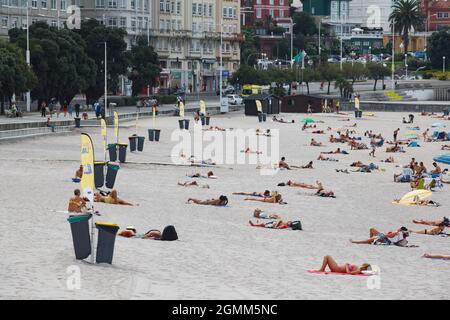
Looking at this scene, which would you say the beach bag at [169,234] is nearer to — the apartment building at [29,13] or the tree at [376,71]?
the apartment building at [29,13]

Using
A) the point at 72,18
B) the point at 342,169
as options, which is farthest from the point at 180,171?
the point at 72,18

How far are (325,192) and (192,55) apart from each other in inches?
3910

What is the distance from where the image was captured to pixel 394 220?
3322cm

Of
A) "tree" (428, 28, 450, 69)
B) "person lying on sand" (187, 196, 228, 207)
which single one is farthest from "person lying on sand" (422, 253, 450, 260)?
"tree" (428, 28, 450, 69)

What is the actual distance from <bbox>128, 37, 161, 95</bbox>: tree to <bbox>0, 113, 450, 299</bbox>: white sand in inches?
2355

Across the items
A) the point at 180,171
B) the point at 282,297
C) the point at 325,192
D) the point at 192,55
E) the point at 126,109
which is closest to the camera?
the point at 282,297

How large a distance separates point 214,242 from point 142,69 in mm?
79803

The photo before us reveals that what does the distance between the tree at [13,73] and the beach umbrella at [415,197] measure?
39.1m

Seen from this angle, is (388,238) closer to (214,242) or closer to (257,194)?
(214,242)

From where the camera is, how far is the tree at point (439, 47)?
16450 cm

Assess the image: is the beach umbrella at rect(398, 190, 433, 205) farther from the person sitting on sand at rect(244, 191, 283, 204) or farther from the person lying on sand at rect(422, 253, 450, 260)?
the person lying on sand at rect(422, 253, 450, 260)

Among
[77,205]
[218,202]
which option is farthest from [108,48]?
[77,205]

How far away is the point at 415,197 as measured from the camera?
36.9m
